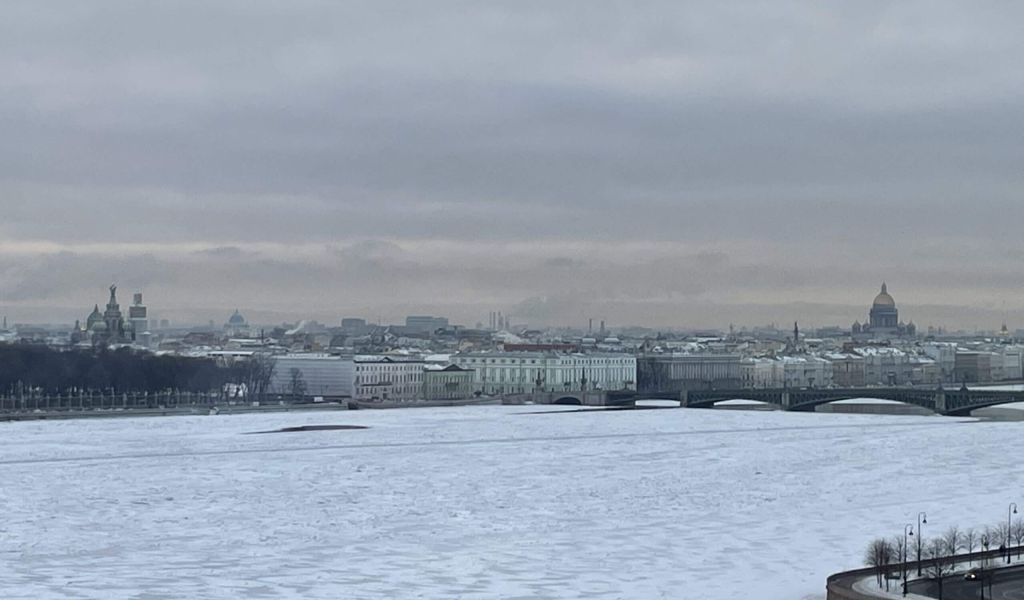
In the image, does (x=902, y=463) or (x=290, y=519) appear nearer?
(x=290, y=519)

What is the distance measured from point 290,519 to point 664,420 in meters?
42.5

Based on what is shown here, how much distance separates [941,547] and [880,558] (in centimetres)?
259

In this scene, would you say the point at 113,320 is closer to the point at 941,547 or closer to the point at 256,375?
the point at 256,375

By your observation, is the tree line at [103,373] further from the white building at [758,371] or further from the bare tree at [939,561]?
the bare tree at [939,561]

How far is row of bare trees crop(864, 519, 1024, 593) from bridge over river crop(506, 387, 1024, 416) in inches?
1811

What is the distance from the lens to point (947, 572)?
92.8 ft

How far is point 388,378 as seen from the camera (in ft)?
380

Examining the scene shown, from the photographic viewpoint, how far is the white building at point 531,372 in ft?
393

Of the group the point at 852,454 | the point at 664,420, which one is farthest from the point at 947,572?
the point at 664,420

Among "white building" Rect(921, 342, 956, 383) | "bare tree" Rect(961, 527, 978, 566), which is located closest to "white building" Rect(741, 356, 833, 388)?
"white building" Rect(921, 342, 956, 383)

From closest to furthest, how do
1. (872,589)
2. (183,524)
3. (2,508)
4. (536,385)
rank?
1. (872,589)
2. (183,524)
3. (2,508)
4. (536,385)

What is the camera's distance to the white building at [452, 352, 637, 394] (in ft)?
393

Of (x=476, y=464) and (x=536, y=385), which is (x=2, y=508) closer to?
(x=476, y=464)

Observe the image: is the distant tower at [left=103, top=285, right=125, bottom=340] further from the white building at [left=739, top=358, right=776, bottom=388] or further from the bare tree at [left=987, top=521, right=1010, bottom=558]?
the bare tree at [left=987, top=521, right=1010, bottom=558]
